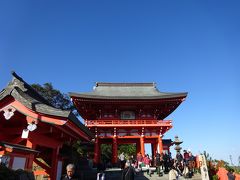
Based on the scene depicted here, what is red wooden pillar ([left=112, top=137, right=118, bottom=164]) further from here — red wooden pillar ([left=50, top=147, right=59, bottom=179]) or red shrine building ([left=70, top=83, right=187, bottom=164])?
red wooden pillar ([left=50, top=147, right=59, bottom=179])

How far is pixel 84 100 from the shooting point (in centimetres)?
2448

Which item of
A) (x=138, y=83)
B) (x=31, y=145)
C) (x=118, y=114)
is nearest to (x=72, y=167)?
(x=31, y=145)

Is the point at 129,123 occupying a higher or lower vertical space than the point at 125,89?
lower

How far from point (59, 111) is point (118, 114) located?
20041mm

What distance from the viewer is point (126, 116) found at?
26.4m

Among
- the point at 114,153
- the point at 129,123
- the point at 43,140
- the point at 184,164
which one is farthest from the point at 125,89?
the point at 43,140

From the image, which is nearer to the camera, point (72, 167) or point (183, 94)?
point (72, 167)

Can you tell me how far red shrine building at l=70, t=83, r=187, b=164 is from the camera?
78.3 ft

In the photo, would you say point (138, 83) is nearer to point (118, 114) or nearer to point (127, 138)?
point (118, 114)

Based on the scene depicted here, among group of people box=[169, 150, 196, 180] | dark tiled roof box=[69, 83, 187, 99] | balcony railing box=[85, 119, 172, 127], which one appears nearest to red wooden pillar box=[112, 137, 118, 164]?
balcony railing box=[85, 119, 172, 127]

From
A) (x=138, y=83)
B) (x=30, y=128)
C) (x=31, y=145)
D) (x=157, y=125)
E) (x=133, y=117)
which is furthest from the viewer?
(x=138, y=83)

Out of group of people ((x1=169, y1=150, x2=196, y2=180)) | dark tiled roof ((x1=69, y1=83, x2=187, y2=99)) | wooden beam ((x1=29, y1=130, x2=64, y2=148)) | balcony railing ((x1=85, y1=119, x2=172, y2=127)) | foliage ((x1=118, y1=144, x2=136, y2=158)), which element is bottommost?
group of people ((x1=169, y1=150, x2=196, y2=180))

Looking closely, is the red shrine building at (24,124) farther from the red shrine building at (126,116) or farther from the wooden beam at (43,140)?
the red shrine building at (126,116)

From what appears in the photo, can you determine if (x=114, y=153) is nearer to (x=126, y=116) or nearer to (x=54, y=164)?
(x=126, y=116)
